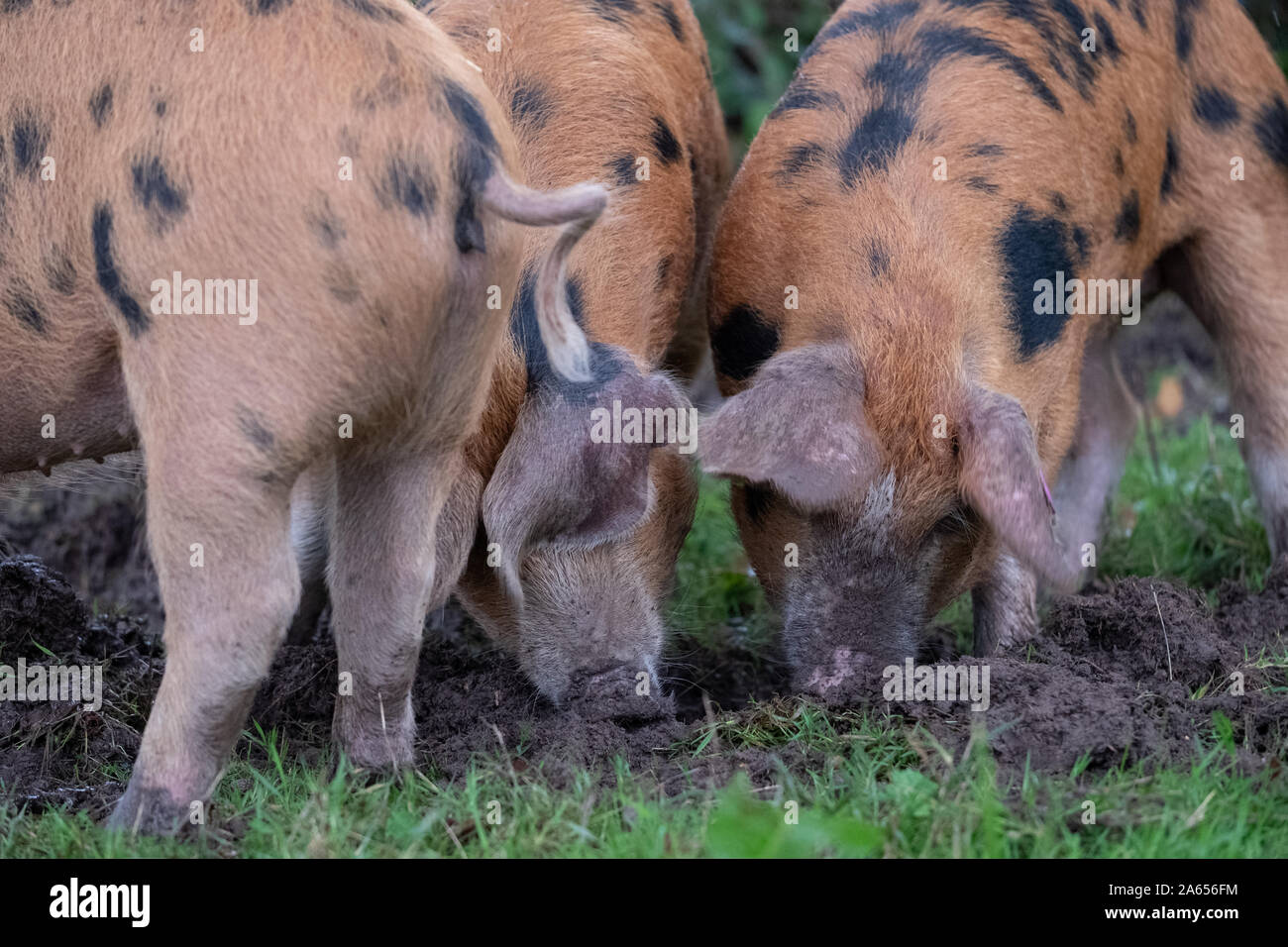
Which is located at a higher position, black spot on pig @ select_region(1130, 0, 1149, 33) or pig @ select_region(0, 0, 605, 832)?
black spot on pig @ select_region(1130, 0, 1149, 33)

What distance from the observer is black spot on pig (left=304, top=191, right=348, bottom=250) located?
3.50 m

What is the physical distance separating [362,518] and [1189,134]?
11.1ft

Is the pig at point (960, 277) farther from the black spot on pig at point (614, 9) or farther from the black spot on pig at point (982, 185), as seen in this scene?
the black spot on pig at point (614, 9)

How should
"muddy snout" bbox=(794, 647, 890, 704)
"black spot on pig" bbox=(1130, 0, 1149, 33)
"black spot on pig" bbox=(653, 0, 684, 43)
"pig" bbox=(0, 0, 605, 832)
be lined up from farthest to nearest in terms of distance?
"black spot on pig" bbox=(653, 0, 684, 43), "black spot on pig" bbox=(1130, 0, 1149, 33), "muddy snout" bbox=(794, 647, 890, 704), "pig" bbox=(0, 0, 605, 832)

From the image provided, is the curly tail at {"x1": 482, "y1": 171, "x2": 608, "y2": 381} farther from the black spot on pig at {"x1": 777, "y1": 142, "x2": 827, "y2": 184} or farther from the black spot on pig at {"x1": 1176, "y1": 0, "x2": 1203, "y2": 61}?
the black spot on pig at {"x1": 1176, "y1": 0, "x2": 1203, "y2": 61}

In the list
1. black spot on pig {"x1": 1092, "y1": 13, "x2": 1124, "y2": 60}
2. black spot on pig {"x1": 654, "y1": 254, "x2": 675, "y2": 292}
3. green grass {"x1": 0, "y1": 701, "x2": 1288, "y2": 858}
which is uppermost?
black spot on pig {"x1": 1092, "y1": 13, "x2": 1124, "y2": 60}

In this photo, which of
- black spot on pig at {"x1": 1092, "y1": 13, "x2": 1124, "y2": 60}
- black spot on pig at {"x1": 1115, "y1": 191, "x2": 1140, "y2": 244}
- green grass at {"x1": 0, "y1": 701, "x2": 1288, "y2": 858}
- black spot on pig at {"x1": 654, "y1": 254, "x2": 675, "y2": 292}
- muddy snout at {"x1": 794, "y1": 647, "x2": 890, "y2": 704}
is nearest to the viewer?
green grass at {"x1": 0, "y1": 701, "x2": 1288, "y2": 858}

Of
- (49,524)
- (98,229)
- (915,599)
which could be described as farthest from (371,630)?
(49,524)

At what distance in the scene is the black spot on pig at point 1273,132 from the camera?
5.65m

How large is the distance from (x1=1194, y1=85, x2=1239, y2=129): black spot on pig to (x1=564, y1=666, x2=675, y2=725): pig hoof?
115 inches

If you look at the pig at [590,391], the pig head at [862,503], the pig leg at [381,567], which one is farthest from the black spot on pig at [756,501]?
the pig leg at [381,567]

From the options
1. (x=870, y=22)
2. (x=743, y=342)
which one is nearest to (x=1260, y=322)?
(x=870, y=22)

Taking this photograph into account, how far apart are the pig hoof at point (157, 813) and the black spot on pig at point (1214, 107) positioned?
413 centimetres

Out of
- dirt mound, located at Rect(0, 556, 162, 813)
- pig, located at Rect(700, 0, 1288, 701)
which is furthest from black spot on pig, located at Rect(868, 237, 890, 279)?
dirt mound, located at Rect(0, 556, 162, 813)
